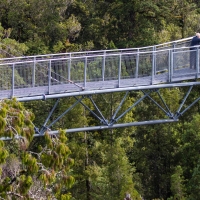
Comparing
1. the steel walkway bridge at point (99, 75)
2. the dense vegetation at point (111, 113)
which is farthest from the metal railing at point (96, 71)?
the dense vegetation at point (111, 113)

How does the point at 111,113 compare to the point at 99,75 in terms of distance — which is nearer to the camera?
the point at 99,75

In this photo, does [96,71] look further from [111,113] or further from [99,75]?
[111,113]

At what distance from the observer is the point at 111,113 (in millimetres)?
24891

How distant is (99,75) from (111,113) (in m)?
10.3

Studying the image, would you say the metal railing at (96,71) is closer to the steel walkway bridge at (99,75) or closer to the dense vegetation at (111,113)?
the steel walkway bridge at (99,75)

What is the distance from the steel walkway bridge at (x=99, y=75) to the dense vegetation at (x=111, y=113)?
5.36 ft

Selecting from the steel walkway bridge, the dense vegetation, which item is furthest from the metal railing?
the dense vegetation

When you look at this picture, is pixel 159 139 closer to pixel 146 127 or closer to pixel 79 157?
pixel 146 127

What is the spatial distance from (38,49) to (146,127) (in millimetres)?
7864

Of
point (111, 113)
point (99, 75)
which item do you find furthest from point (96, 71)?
point (111, 113)

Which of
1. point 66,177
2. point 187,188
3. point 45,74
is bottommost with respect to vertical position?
point 187,188

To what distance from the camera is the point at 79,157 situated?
2602cm

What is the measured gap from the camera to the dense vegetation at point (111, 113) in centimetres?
2462

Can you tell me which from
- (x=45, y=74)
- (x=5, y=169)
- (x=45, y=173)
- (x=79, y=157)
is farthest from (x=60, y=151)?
(x=79, y=157)
